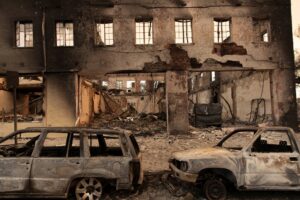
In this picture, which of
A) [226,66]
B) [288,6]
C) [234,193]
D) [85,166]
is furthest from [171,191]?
[288,6]

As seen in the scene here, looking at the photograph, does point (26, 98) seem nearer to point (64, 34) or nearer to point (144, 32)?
point (64, 34)

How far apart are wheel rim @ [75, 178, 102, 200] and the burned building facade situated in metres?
10.2

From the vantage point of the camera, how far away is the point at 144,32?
17281 mm

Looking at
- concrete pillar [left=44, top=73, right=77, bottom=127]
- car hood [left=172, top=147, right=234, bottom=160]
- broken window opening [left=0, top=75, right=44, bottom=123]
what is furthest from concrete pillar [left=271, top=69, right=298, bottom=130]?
broken window opening [left=0, top=75, right=44, bottom=123]

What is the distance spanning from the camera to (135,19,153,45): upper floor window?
17.2 meters

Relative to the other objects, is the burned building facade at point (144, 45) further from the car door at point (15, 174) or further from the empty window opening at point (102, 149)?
the car door at point (15, 174)

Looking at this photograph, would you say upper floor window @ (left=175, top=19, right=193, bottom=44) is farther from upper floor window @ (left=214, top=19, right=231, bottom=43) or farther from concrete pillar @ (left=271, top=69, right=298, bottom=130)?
concrete pillar @ (left=271, top=69, right=298, bottom=130)

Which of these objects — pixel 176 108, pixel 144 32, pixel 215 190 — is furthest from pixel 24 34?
pixel 215 190

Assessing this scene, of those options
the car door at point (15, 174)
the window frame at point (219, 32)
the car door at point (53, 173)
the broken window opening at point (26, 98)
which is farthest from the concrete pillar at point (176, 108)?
the broken window opening at point (26, 98)

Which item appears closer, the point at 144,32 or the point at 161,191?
the point at 161,191

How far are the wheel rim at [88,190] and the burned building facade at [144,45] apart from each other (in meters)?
10.2

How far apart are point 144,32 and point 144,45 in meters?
0.93

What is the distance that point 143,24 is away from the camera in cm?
1733

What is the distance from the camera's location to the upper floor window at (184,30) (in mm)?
17234
